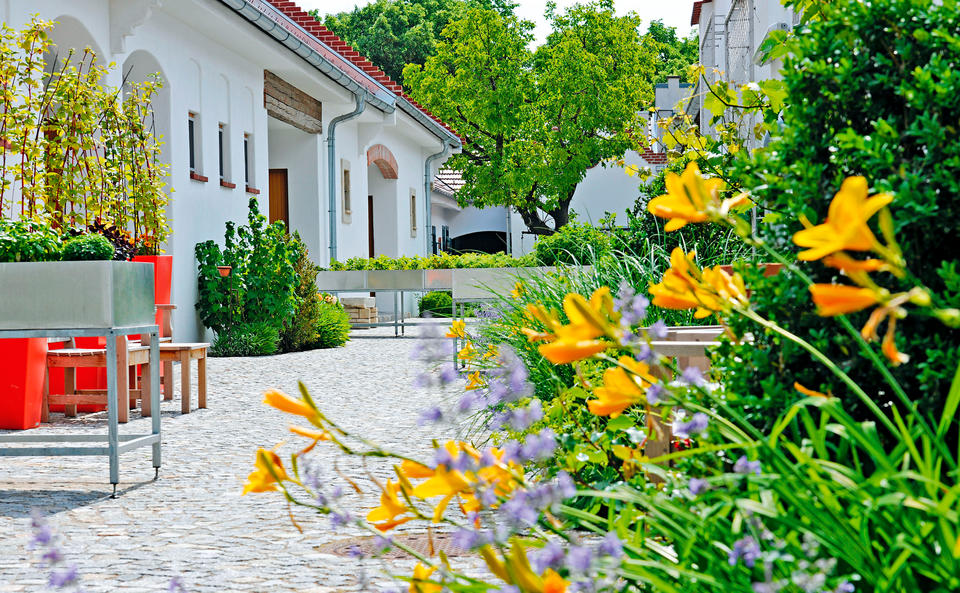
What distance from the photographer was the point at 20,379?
6.26 meters

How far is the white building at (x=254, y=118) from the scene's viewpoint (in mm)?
11258

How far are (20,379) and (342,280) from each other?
9.47 m

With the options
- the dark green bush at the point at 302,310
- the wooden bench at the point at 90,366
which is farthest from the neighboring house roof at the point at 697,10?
the wooden bench at the point at 90,366

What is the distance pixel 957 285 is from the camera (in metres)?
1.50

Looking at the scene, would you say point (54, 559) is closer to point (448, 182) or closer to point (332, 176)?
point (332, 176)

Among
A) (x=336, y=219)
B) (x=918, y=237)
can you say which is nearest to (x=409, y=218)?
(x=336, y=219)

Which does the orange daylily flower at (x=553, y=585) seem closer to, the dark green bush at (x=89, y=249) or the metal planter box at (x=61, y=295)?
the metal planter box at (x=61, y=295)

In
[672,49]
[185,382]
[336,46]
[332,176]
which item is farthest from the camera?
[672,49]

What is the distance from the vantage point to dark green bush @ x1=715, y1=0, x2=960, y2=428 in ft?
5.27

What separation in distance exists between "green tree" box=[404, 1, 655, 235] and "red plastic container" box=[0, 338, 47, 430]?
23.9m

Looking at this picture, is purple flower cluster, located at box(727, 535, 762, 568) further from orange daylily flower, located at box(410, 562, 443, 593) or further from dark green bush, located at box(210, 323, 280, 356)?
dark green bush, located at box(210, 323, 280, 356)

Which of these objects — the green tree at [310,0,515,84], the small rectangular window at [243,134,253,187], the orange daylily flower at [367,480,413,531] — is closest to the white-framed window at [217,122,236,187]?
the small rectangular window at [243,134,253,187]

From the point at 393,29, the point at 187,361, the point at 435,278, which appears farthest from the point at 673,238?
the point at 393,29

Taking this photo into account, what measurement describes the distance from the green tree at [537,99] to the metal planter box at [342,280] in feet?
47.9
